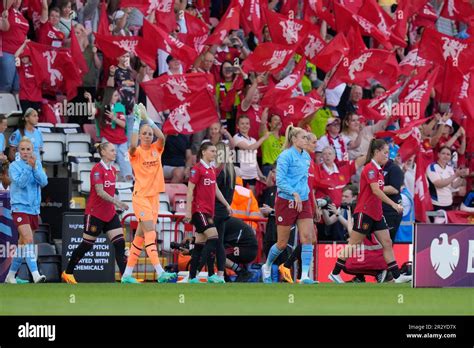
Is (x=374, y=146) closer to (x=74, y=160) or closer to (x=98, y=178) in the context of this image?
(x=98, y=178)

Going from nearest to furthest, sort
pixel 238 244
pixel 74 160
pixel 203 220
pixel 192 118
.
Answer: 1. pixel 203 220
2. pixel 238 244
3. pixel 74 160
4. pixel 192 118

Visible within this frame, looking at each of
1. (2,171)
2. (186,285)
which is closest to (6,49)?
(2,171)

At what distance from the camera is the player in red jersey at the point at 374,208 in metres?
20.8

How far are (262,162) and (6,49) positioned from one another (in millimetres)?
5125

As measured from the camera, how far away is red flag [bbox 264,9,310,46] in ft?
86.5

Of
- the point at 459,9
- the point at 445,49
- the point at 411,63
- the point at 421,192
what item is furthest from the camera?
the point at 459,9

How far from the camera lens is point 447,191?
27.4m

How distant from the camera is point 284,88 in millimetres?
25719

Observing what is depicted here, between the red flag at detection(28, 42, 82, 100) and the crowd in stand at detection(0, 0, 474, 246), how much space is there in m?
0.05

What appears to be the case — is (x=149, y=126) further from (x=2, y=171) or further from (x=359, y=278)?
(x=359, y=278)

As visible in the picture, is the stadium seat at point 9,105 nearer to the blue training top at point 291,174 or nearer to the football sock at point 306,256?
the blue training top at point 291,174

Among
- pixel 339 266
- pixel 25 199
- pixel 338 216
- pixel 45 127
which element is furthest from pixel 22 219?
pixel 338 216

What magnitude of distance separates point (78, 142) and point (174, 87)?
1972mm
